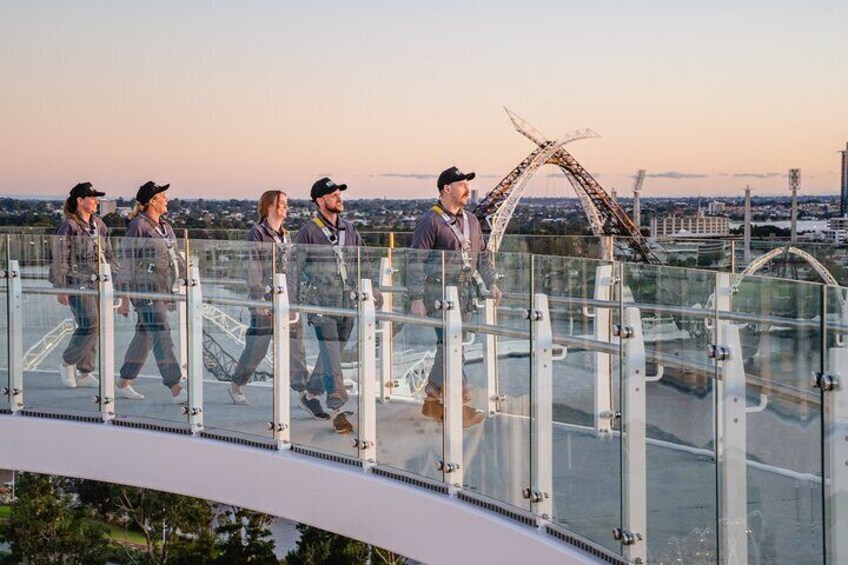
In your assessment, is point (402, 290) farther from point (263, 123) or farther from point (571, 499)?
point (263, 123)

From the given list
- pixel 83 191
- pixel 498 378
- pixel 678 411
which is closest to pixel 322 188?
pixel 83 191

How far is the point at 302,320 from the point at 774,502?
3705mm

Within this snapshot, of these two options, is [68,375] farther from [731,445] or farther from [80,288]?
[731,445]

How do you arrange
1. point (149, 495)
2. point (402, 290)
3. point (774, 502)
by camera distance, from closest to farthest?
1. point (774, 502)
2. point (402, 290)
3. point (149, 495)

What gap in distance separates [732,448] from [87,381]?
17.1ft

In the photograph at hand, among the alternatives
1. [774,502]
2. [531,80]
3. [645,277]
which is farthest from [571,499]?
[531,80]

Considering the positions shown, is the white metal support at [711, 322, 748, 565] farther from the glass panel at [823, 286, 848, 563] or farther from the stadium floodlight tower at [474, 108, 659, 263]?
the stadium floodlight tower at [474, 108, 659, 263]

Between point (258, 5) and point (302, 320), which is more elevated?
point (258, 5)

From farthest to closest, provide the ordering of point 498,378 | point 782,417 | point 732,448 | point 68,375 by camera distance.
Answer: point 68,375 < point 498,378 < point 732,448 < point 782,417

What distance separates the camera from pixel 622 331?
5289 millimetres

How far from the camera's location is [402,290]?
7.00 metres

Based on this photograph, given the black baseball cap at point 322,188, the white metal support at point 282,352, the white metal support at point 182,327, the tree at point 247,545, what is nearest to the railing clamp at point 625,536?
the white metal support at point 282,352

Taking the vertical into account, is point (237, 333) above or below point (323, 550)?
above

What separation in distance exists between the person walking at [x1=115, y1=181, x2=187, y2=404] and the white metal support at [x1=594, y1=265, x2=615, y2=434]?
3.42 m
